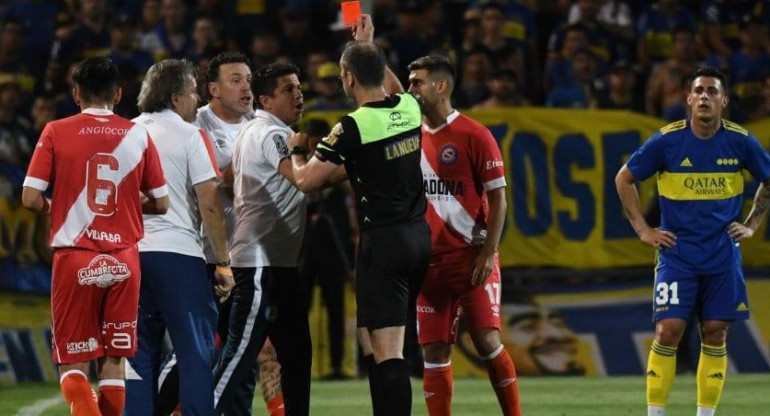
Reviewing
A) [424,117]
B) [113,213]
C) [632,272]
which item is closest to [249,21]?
[632,272]

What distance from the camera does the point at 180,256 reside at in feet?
23.7

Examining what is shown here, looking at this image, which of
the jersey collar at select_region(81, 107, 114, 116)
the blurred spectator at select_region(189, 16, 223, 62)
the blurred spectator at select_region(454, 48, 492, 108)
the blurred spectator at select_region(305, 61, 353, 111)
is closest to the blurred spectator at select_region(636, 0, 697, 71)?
the blurred spectator at select_region(454, 48, 492, 108)

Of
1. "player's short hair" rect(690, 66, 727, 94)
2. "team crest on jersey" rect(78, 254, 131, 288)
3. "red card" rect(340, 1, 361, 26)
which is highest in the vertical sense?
"red card" rect(340, 1, 361, 26)

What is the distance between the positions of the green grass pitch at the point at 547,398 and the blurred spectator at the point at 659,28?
4.12 metres

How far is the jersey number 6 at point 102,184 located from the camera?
6.93 metres

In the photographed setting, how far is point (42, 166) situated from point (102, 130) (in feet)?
1.14

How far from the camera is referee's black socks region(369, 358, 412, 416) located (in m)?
6.96

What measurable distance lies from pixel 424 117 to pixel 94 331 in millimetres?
2426

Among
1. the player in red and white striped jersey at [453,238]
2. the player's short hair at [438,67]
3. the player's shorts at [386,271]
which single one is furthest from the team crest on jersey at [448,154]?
the player's shorts at [386,271]

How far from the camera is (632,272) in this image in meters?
13.5

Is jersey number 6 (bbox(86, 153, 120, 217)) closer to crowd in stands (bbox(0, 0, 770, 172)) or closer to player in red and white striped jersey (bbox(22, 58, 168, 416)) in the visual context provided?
player in red and white striped jersey (bbox(22, 58, 168, 416))

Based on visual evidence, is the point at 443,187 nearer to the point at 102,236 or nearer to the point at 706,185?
the point at 706,185

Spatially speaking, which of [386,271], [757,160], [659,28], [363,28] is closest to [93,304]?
[386,271]

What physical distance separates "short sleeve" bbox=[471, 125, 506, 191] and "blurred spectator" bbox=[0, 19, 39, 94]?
8.75 metres
